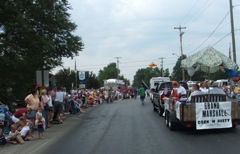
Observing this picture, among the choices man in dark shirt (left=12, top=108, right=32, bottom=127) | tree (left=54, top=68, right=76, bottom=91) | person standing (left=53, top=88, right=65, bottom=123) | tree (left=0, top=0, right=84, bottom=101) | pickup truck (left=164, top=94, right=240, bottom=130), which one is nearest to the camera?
pickup truck (left=164, top=94, right=240, bottom=130)

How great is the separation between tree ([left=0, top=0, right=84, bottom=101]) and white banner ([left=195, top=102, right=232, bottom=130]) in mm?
12673

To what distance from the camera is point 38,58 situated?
23.1 metres

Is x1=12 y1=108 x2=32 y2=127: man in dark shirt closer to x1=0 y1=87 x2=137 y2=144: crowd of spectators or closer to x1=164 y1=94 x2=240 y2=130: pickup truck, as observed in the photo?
x1=0 y1=87 x2=137 y2=144: crowd of spectators

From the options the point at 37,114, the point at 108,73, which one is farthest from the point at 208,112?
the point at 108,73

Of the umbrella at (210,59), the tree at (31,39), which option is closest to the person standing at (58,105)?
the tree at (31,39)

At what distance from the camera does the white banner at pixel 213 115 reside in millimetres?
11820

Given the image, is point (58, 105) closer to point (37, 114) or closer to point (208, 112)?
point (37, 114)

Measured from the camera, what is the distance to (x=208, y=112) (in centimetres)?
1185

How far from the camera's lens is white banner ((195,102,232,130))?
11.8 meters

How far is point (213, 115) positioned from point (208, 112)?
218 millimetres

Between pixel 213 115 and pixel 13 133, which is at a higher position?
pixel 213 115

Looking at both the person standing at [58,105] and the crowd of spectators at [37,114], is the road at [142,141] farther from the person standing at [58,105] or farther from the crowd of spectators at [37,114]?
the person standing at [58,105]

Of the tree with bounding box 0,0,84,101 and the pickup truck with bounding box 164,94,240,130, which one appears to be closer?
the pickup truck with bounding box 164,94,240,130

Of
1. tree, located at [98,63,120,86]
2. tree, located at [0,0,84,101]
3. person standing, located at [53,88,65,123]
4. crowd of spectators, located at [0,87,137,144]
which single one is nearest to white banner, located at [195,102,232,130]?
crowd of spectators, located at [0,87,137,144]
